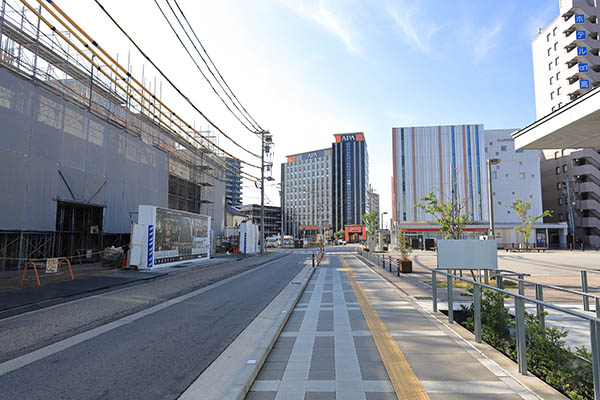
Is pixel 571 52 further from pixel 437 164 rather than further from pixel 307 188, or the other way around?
pixel 307 188

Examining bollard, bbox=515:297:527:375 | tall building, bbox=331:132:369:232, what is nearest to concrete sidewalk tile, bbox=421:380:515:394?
bollard, bbox=515:297:527:375

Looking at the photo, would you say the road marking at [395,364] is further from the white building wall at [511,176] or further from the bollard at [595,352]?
the white building wall at [511,176]

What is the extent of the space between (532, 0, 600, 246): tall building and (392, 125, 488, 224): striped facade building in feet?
43.7

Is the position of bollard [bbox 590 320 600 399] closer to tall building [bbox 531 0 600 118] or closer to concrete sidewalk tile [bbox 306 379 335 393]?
concrete sidewalk tile [bbox 306 379 335 393]

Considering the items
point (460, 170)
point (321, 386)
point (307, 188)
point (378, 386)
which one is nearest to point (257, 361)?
point (321, 386)

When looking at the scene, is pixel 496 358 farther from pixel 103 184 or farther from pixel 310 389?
pixel 103 184

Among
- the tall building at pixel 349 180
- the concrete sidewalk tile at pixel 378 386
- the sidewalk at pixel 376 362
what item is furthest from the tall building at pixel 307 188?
the concrete sidewalk tile at pixel 378 386

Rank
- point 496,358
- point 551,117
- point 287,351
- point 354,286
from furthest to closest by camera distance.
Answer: point 354,286, point 551,117, point 287,351, point 496,358

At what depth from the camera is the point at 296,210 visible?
151750mm

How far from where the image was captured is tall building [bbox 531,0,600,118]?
55.2 meters

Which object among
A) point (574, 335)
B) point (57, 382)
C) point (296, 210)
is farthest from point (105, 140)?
point (296, 210)

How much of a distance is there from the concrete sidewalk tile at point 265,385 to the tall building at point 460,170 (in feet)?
217

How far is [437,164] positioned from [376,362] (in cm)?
6968

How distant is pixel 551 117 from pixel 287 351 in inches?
478
